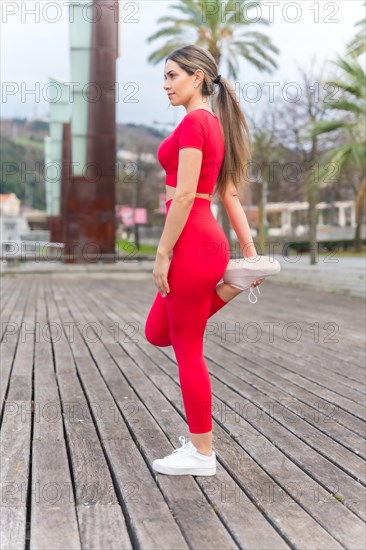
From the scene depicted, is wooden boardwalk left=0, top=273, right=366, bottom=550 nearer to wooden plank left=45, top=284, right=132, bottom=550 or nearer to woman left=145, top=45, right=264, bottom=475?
wooden plank left=45, top=284, right=132, bottom=550

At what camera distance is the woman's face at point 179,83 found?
9.67ft

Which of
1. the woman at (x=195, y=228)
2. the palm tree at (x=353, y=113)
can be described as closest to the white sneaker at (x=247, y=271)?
the woman at (x=195, y=228)

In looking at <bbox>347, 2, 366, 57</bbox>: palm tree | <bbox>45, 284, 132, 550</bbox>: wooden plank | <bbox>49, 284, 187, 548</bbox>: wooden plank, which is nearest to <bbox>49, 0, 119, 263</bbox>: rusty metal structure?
<bbox>347, 2, 366, 57</bbox>: palm tree

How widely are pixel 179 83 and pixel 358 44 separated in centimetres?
1334

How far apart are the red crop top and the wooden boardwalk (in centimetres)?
123

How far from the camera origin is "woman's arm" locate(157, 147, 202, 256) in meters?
2.78

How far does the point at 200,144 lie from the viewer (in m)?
2.80

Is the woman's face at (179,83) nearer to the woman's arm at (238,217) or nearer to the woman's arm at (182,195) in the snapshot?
the woman's arm at (182,195)

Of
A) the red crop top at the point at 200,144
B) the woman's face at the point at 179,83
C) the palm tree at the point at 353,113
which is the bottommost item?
the red crop top at the point at 200,144

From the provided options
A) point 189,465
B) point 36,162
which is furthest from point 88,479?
point 36,162

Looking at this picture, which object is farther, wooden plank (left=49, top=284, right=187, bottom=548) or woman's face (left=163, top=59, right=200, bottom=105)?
woman's face (left=163, top=59, right=200, bottom=105)

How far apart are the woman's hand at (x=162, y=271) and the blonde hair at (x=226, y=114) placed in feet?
1.63

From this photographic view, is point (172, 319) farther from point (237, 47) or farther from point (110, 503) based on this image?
point (237, 47)

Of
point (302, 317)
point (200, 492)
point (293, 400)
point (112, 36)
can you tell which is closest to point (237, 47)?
point (112, 36)
